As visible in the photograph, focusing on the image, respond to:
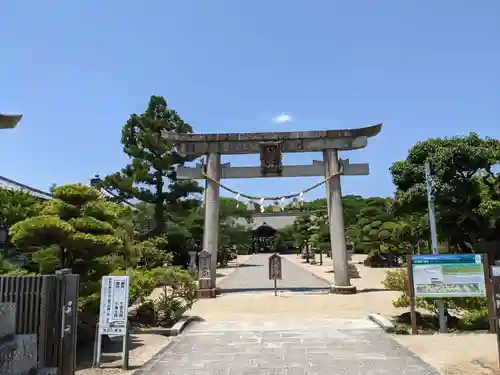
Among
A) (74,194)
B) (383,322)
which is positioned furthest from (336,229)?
(74,194)

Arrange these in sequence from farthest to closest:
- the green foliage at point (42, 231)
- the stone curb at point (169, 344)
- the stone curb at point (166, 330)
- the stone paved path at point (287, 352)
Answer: the stone curb at point (166, 330), the green foliage at point (42, 231), the stone curb at point (169, 344), the stone paved path at point (287, 352)

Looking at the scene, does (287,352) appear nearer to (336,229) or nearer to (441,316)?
(441,316)

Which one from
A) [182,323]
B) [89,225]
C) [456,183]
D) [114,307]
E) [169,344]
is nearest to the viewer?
[114,307]

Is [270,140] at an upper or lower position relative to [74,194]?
upper

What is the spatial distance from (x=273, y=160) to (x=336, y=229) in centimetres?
369

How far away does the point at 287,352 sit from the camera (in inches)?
312

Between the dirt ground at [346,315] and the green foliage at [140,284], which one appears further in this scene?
the green foliage at [140,284]

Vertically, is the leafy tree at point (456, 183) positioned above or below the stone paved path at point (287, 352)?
above

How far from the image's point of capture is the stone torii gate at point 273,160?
17484mm

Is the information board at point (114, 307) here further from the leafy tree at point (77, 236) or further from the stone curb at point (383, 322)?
the stone curb at point (383, 322)

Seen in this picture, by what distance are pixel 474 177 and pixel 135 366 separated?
13518 mm

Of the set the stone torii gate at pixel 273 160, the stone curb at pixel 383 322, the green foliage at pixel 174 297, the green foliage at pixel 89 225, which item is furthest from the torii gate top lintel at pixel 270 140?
the green foliage at pixel 89 225

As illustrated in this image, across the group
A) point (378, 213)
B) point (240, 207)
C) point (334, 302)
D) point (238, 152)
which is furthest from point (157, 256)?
point (378, 213)

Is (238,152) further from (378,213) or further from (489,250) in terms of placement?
(378,213)
